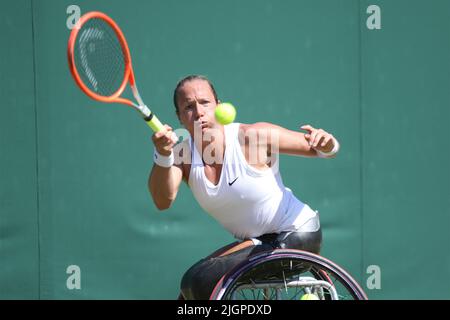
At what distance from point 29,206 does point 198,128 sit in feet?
4.65

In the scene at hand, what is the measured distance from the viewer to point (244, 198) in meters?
2.65

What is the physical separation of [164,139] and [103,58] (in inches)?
19.7

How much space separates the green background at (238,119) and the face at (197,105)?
94 centimetres

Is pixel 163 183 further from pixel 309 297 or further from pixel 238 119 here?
pixel 238 119

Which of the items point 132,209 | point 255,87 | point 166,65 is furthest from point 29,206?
point 255,87

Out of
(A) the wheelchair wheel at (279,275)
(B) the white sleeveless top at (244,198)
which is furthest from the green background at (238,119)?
(A) the wheelchair wheel at (279,275)

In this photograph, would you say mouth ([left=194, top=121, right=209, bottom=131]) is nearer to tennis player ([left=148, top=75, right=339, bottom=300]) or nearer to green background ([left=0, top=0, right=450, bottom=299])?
tennis player ([left=148, top=75, right=339, bottom=300])

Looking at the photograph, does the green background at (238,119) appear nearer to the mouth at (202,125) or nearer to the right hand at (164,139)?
the mouth at (202,125)

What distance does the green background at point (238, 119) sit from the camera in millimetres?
3736

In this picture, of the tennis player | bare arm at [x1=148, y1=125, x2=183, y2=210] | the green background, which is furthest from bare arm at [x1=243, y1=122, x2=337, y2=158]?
the green background

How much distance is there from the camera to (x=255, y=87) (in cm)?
377

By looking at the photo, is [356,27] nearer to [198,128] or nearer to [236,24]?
[236,24]

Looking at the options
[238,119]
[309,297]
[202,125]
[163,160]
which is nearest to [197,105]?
[202,125]

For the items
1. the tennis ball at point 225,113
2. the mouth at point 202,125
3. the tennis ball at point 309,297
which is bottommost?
the tennis ball at point 309,297
